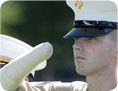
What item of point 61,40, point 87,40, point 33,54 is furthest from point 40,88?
point 61,40

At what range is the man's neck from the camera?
108 inches

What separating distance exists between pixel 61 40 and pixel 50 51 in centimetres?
734

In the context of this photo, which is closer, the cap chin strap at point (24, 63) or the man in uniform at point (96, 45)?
the man in uniform at point (96, 45)

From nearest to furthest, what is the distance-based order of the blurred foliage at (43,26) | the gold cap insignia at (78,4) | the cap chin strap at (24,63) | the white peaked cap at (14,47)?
the cap chin strap at (24,63) → the gold cap insignia at (78,4) → the white peaked cap at (14,47) → the blurred foliage at (43,26)

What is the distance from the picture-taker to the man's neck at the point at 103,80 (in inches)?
108

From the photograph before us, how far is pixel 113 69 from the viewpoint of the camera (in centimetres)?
275

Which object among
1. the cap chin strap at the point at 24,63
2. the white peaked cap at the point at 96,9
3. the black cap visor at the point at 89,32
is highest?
the white peaked cap at the point at 96,9

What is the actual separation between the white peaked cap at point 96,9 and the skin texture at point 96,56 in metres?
0.14

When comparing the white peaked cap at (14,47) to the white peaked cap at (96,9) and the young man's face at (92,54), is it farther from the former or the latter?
the young man's face at (92,54)

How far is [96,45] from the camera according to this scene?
2688 millimetres

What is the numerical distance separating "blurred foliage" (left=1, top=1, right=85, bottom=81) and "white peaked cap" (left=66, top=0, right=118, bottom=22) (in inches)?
269

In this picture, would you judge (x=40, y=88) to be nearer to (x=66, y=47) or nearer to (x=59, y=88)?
(x=59, y=88)

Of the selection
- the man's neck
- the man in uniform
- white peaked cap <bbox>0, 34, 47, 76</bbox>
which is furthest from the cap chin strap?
white peaked cap <bbox>0, 34, 47, 76</bbox>

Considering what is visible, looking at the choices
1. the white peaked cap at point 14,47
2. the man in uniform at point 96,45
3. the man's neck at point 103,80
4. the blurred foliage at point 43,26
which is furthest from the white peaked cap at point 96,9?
the blurred foliage at point 43,26
